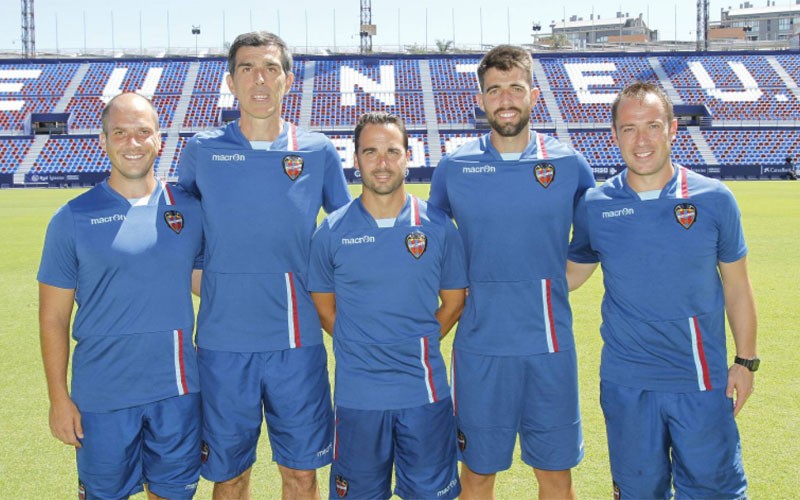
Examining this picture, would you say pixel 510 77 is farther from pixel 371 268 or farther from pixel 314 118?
pixel 314 118

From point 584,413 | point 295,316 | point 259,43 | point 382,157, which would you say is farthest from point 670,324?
point 259,43

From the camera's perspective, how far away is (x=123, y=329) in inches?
130

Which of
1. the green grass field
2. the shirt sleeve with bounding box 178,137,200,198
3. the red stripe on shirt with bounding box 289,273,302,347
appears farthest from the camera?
the green grass field

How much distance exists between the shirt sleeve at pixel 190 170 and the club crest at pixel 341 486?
1.63m

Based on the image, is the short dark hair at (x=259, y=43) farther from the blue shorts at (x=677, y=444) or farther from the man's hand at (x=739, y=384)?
the man's hand at (x=739, y=384)

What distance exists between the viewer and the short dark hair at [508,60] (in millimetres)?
3568

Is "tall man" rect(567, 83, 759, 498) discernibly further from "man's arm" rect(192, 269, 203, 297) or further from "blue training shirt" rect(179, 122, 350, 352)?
"man's arm" rect(192, 269, 203, 297)

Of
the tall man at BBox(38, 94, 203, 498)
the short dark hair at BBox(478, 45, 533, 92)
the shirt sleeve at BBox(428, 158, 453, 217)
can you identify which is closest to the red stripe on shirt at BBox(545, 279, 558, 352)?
the shirt sleeve at BBox(428, 158, 453, 217)

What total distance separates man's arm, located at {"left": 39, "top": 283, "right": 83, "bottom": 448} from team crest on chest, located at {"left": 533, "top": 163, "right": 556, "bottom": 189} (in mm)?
2300

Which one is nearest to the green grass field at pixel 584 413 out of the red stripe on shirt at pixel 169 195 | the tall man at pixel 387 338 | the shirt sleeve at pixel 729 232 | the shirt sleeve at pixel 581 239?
the tall man at pixel 387 338

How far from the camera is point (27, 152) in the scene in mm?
42125

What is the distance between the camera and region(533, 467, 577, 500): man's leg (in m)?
3.58

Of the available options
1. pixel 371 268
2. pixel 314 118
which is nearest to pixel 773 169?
pixel 314 118

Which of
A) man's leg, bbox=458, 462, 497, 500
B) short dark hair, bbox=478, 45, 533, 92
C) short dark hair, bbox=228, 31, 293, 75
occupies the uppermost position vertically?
short dark hair, bbox=228, 31, 293, 75
